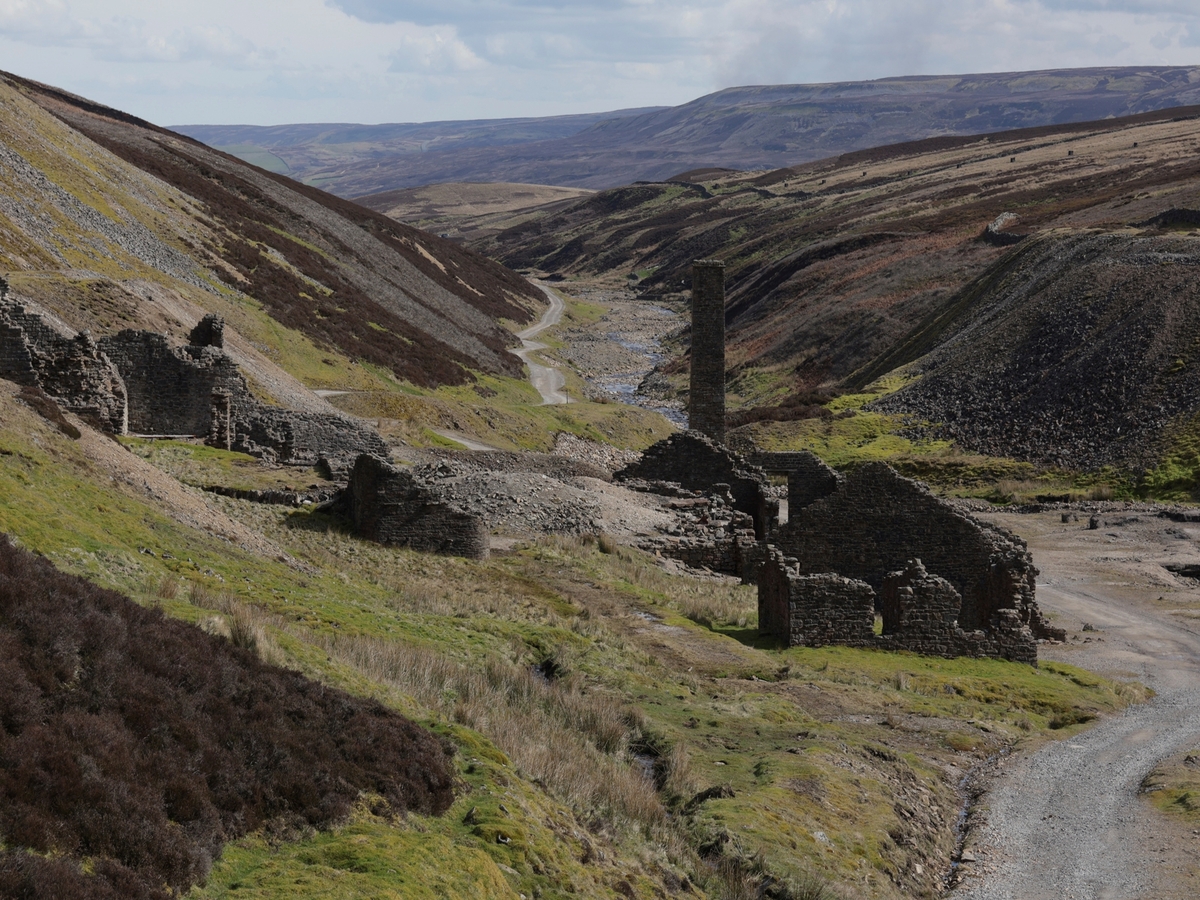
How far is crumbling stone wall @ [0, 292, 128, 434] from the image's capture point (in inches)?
1080

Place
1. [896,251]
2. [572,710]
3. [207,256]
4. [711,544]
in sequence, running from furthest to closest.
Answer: [896,251]
[207,256]
[711,544]
[572,710]

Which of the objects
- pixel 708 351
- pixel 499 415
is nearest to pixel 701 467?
pixel 708 351

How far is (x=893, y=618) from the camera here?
24594mm

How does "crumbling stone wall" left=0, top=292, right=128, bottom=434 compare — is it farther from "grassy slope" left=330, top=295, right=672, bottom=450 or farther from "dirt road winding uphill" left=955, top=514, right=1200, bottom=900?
"dirt road winding uphill" left=955, top=514, right=1200, bottom=900

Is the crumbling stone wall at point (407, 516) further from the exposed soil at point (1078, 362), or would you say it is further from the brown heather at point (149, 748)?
the exposed soil at point (1078, 362)

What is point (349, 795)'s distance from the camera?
9.99m

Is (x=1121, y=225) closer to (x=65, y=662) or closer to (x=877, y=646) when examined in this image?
(x=877, y=646)

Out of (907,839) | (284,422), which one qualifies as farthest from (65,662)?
(284,422)

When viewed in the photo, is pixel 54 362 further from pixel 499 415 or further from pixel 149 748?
pixel 499 415

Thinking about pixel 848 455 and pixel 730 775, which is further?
pixel 848 455

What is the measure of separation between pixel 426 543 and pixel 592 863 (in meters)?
17.5

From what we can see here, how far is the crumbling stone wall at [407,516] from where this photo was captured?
27.9 meters

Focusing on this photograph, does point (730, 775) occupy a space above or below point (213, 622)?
below

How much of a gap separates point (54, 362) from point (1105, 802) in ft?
78.3
